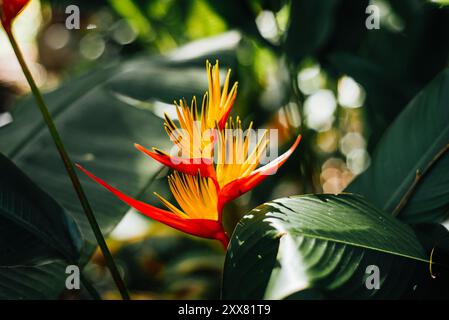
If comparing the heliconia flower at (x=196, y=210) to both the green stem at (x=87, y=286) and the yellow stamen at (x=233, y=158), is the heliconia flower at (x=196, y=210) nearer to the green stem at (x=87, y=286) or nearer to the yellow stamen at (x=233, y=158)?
the yellow stamen at (x=233, y=158)

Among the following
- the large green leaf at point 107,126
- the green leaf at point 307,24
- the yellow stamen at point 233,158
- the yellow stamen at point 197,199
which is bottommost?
the yellow stamen at point 197,199

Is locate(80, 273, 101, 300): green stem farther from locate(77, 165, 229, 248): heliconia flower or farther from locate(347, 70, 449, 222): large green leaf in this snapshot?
locate(347, 70, 449, 222): large green leaf

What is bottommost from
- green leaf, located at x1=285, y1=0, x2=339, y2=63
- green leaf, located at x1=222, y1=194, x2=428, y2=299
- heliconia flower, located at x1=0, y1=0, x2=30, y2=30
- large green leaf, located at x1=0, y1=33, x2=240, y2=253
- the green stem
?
green leaf, located at x1=222, y1=194, x2=428, y2=299

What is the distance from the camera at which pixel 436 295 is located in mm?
→ 468

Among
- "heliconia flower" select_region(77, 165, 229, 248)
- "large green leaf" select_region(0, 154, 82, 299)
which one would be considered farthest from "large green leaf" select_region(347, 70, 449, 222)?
"large green leaf" select_region(0, 154, 82, 299)

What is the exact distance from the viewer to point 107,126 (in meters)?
0.80

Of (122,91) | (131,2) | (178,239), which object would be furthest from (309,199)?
(178,239)

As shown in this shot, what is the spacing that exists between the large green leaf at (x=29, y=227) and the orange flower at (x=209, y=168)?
0.11 metres

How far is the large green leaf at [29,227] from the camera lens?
0.53m

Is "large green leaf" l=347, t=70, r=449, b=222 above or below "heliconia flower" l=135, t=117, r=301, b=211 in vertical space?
above

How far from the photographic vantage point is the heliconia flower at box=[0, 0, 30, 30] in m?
0.47

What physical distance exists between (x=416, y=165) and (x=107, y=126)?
0.42 metres

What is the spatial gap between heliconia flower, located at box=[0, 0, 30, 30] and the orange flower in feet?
0.50

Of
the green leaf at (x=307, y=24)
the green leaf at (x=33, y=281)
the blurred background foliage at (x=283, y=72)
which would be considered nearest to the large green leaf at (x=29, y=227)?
the green leaf at (x=33, y=281)
